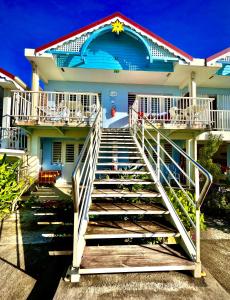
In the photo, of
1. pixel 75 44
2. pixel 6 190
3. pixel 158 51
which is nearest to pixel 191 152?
pixel 158 51

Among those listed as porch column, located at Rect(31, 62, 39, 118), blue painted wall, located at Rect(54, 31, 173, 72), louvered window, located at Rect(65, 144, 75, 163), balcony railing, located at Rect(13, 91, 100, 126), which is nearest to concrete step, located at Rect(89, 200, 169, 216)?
balcony railing, located at Rect(13, 91, 100, 126)

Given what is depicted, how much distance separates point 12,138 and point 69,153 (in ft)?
8.76

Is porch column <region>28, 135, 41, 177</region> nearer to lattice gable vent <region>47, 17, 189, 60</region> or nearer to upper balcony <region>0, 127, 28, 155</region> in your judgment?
upper balcony <region>0, 127, 28, 155</region>

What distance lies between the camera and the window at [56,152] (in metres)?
10.2

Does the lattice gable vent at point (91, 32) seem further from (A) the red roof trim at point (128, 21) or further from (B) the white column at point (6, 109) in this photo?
(B) the white column at point (6, 109)

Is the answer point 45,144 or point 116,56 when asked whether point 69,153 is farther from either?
point 116,56

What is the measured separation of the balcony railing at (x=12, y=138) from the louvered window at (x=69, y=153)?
2.00 m

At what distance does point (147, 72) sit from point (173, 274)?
8802 mm

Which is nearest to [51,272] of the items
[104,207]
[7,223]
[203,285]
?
[104,207]

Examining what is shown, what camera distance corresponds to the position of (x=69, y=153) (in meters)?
10.3

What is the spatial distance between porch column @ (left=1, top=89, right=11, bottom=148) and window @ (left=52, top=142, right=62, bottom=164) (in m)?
2.13

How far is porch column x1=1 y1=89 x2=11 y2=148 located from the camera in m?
8.89

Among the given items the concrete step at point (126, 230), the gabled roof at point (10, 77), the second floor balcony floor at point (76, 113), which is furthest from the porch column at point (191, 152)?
the gabled roof at point (10, 77)

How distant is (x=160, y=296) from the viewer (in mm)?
2148
